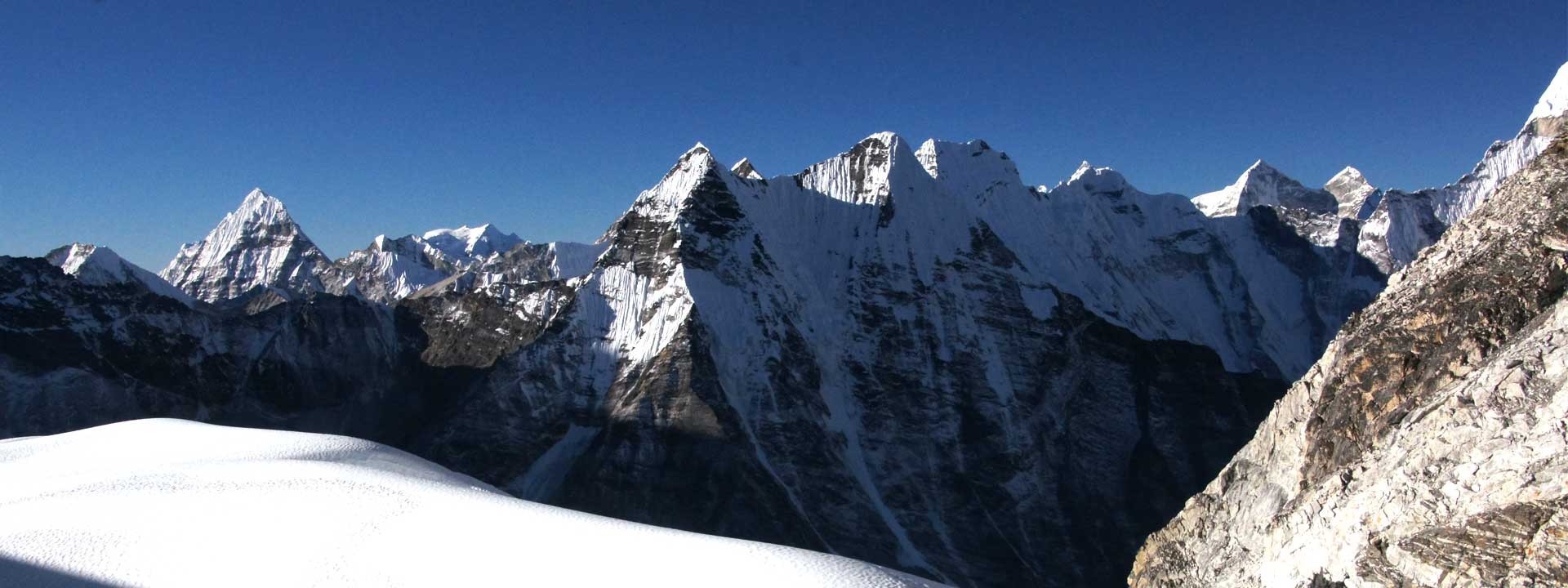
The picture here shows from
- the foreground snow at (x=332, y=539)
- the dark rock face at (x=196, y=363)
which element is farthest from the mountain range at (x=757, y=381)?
the foreground snow at (x=332, y=539)

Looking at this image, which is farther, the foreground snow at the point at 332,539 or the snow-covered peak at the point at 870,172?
the snow-covered peak at the point at 870,172

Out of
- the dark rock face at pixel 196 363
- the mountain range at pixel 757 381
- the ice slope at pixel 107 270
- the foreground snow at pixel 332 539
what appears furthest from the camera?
the ice slope at pixel 107 270

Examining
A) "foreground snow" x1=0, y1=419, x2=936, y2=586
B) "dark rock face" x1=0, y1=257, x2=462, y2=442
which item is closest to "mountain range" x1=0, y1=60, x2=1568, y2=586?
"dark rock face" x1=0, y1=257, x2=462, y2=442

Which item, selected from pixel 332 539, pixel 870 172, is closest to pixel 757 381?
pixel 870 172

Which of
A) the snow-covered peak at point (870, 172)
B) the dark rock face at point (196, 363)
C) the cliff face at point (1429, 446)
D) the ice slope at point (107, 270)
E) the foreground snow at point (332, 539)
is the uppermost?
the snow-covered peak at point (870, 172)

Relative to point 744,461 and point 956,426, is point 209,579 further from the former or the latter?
point 956,426

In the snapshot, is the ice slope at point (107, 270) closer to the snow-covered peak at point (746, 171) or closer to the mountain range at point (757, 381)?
the mountain range at point (757, 381)

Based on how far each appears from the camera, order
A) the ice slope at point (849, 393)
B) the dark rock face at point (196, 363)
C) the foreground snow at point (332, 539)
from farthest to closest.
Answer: the ice slope at point (849, 393), the dark rock face at point (196, 363), the foreground snow at point (332, 539)
